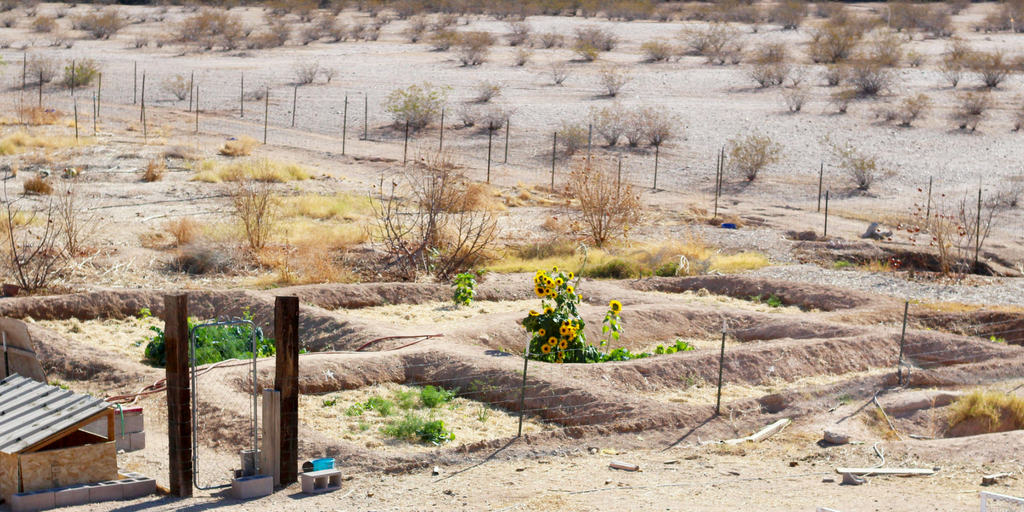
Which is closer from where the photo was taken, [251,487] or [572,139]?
[251,487]

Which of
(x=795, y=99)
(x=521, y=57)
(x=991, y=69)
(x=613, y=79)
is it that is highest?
(x=991, y=69)

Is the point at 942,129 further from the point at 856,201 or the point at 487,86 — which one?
the point at 487,86

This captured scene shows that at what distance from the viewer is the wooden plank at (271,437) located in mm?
7582

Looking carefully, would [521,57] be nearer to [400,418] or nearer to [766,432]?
[400,418]

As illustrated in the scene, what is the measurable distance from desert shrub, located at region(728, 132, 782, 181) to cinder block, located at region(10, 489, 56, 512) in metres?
23.3

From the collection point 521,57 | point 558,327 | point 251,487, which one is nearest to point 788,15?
point 521,57

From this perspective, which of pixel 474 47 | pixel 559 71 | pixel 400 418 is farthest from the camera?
pixel 474 47

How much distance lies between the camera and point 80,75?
1435 inches

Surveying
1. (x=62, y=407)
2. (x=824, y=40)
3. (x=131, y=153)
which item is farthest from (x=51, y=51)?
(x=62, y=407)

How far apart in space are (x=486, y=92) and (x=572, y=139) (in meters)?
6.48

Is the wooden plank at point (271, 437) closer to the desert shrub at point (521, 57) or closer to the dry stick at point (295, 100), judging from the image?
the dry stick at point (295, 100)

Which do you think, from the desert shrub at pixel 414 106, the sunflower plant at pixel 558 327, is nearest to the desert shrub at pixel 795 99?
the desert shrub at pixel 414 106

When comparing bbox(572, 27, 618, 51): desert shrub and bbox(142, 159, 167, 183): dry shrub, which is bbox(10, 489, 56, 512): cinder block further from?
bbox(572, 27, 618, 51): desert shrub

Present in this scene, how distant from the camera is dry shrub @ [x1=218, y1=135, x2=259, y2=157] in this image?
27.6 meters
